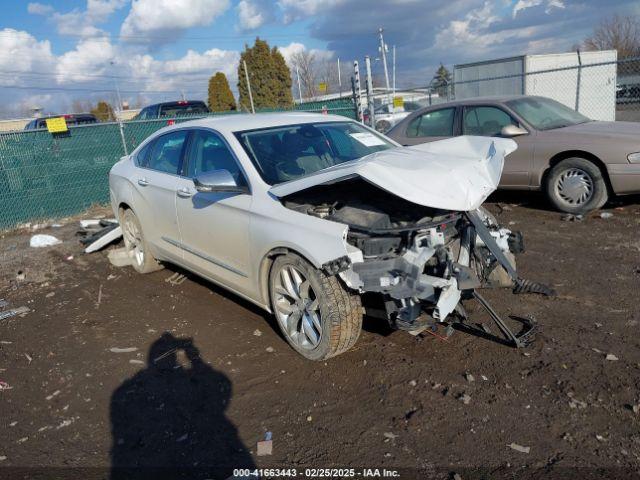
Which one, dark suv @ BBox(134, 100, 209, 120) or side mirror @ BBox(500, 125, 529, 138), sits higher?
dark suv @ BBox(134, 100, 209, 120)

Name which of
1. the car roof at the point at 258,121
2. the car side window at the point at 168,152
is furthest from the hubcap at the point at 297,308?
the car side window at the point at 168,152

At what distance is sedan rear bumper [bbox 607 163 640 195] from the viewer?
644cm

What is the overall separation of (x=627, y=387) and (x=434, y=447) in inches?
50.7

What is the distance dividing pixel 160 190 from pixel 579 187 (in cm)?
537

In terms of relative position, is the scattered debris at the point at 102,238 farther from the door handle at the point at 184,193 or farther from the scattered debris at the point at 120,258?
the door handle at the point at 184,193

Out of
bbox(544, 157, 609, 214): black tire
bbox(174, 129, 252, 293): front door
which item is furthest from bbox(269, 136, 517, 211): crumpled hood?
bbox(544, 157, 609, 214): black tire

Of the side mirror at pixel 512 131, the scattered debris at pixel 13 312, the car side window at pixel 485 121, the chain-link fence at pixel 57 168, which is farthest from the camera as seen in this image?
the chain-link fence at pixel 57 168

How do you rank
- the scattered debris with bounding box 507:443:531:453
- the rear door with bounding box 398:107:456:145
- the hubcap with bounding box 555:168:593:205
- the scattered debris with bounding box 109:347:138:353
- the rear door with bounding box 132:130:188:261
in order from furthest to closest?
the rear door with bounding box 398:107:456:145 → the hubcap with bounding box 555:168:593:205 → the rear door with bounding box 132:130:188:261 → the scattered debris with bounding box 109:347:138:353 → the scattered debris with bounding box 507:443:531:453

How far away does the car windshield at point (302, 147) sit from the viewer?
4105 mm

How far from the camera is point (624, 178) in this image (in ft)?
21.4

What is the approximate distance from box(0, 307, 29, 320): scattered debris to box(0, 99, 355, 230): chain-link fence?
4.98m

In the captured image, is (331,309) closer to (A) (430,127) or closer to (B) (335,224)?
(B) (335,224)

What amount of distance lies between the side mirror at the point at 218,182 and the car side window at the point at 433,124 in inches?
200

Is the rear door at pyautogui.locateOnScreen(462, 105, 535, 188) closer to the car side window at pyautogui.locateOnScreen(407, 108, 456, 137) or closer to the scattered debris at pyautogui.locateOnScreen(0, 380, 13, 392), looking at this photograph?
the car side window at pyautogui.locateOnScreen(407, 108, 456, 137)
